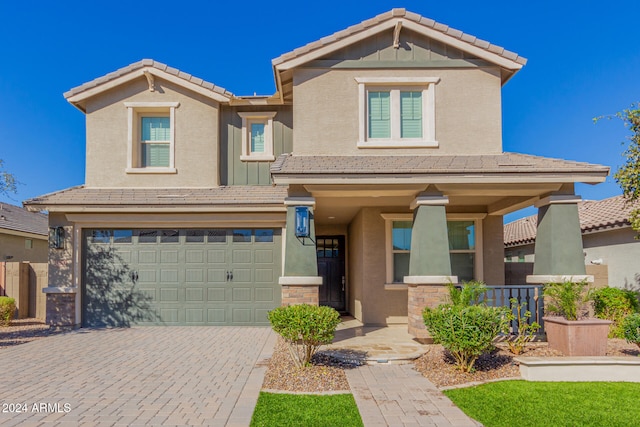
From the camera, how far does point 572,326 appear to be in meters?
7.85

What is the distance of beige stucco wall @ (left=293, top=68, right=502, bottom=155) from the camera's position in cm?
1088

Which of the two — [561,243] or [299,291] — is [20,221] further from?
[561,243]

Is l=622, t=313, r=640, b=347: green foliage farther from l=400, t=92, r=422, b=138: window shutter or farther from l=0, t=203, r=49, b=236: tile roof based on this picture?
l=0, t=203, r=49, b=236: tile roof

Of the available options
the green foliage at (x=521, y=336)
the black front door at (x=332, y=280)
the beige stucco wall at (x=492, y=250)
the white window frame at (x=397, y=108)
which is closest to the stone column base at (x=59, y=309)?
the black front door at (x=332, y=280)

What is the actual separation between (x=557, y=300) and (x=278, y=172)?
225 inches

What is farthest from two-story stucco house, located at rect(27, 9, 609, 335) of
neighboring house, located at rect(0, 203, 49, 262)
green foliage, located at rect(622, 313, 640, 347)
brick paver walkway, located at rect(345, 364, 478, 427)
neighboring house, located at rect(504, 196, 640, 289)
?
neighboring house, located at rect(0, 203, 49, 262)

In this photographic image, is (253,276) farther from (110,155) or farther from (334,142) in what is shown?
(110,155)

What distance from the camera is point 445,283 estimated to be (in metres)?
9.19

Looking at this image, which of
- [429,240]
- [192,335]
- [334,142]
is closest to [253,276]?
[192,335]

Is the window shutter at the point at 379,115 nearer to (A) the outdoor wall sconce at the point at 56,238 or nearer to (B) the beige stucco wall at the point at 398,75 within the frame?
(B) the beige stucco wall at the point at 398,75

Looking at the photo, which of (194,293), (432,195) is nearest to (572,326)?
(432,195)

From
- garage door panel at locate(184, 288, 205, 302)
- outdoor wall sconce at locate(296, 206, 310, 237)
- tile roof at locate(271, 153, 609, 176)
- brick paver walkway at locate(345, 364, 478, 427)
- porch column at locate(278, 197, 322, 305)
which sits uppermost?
tile roof at locate(271, 153, 609, 176)

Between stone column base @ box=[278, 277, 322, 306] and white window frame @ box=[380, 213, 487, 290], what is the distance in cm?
339

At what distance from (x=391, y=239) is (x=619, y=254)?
6.95 meters
